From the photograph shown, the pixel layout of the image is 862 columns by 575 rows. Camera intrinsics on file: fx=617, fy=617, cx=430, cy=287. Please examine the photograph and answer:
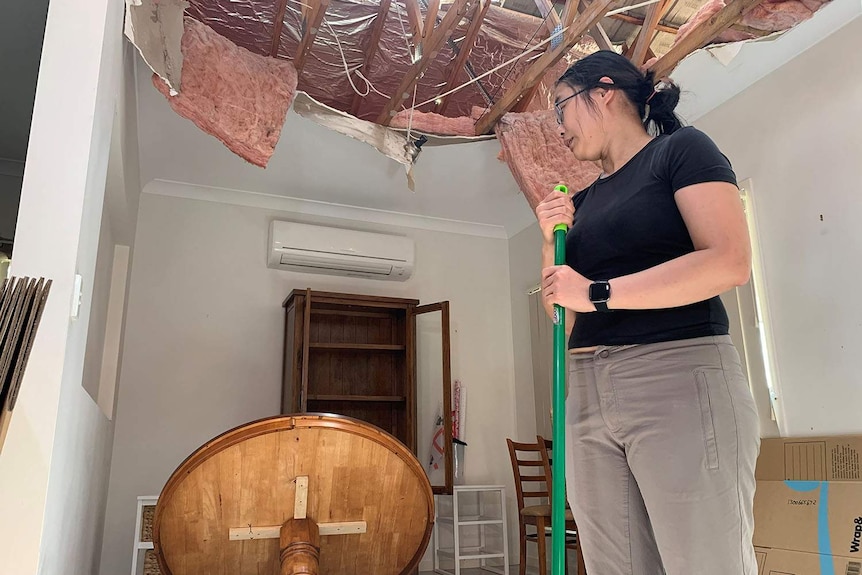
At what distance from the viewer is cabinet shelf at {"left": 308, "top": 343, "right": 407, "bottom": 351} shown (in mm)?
3738

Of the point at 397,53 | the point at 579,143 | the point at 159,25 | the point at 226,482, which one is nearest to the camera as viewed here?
the point at 226,482

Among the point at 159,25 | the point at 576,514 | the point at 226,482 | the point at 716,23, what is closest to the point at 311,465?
the point at 226,482

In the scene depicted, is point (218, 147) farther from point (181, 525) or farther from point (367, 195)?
point (181, 525)

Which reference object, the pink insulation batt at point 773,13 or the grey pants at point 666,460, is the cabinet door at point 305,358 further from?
the grey pants at point 666,460

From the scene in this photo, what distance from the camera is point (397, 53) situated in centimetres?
285

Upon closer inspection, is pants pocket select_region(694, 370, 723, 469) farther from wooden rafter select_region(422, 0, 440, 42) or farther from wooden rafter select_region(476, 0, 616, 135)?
wooden rafter select_region(422, 0, 440, 42)

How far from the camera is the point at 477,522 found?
3.73m

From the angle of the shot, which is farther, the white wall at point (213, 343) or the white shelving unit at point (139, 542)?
the white wall at point (213, 343)

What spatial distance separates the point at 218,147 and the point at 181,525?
9.42ft

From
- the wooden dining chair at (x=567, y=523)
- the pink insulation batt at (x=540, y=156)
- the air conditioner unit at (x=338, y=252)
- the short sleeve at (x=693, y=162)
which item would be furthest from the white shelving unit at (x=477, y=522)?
the short sleeve at (x=693, y=162)

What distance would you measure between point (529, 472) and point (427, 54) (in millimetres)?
2861

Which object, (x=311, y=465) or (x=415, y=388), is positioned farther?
(x=415, y=388)

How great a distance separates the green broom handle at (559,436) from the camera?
110 cm

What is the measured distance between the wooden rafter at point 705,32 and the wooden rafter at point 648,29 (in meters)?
0.09
